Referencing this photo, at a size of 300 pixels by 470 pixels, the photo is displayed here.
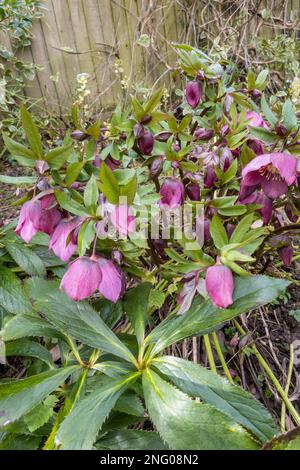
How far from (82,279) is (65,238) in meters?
0.06

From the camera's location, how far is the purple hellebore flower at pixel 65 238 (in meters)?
0.54

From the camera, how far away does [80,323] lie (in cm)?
58

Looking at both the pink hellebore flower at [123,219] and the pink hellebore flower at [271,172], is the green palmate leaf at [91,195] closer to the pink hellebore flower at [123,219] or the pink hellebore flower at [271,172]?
the pink hellebore flower at [123,219]

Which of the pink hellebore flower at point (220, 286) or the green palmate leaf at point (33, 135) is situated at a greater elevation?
the green palmate leaf at point (33, 135)

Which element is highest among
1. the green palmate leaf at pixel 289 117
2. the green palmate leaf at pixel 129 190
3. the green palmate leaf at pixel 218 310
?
the green palmate leaf at pixel 289 117

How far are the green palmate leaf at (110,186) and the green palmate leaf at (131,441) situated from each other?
1.01 ft

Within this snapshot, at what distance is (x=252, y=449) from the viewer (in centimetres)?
44

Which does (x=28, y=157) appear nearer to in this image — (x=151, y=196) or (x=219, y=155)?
(x=151, y=196)

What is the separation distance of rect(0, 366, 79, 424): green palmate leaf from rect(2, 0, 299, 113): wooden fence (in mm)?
1941

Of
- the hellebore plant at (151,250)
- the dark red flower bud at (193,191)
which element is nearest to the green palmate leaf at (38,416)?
the hellebore plant at (151,250)

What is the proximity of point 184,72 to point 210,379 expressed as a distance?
19.3 inches

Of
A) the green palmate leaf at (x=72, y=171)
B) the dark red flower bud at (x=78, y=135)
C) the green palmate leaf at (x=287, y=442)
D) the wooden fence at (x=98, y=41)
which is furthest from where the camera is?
the wooden fence at (x=98, y=41)

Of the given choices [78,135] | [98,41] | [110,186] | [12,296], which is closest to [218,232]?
[110,186]
